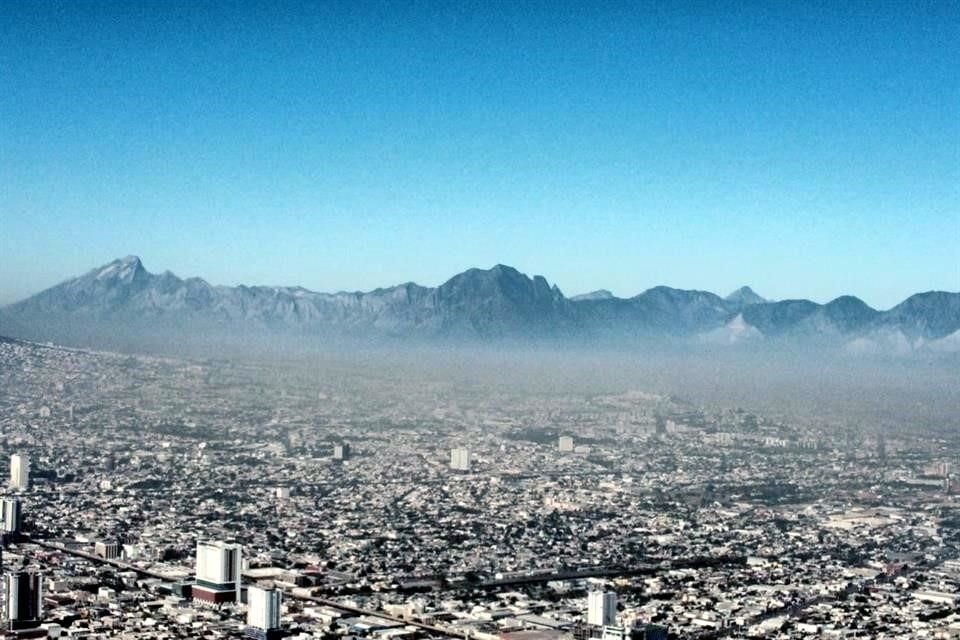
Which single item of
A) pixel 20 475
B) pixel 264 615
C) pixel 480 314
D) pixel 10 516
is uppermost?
pixel 480 314

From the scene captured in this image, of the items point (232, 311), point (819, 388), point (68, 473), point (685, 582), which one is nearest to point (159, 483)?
point (68, 473)

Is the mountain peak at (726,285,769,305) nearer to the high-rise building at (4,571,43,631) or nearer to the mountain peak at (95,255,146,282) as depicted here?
the mountain peak at (95,255,146,282)

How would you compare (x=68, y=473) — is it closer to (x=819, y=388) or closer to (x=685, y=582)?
(x=685, y=582)

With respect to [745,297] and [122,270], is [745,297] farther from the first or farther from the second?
[122,270]

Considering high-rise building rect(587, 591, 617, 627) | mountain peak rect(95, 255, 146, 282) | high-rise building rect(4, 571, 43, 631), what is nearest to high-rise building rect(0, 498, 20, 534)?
high-rise building rect(4, 571, 43, 631)

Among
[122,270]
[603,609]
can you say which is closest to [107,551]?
[603,609]
